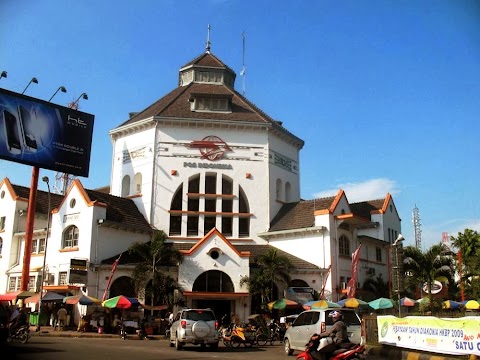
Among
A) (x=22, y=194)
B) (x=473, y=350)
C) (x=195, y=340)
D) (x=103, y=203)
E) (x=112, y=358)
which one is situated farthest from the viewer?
(x=22, y=194)

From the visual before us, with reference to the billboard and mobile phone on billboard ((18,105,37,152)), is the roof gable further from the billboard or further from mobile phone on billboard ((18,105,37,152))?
mobile phone on billboard ((18,105,37,152))

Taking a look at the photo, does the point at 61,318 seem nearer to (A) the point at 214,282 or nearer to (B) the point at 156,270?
(B) the point at 156,270

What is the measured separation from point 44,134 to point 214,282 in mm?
17912

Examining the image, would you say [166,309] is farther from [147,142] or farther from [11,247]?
[11,247]

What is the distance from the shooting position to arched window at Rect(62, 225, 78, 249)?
36944 millimetres

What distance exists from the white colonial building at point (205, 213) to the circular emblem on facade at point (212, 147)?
9 cm

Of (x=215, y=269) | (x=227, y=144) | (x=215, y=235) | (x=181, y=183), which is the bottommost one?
(x=215, y=269)

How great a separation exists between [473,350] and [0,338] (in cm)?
1565

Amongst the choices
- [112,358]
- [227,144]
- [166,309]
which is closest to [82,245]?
[166,309]

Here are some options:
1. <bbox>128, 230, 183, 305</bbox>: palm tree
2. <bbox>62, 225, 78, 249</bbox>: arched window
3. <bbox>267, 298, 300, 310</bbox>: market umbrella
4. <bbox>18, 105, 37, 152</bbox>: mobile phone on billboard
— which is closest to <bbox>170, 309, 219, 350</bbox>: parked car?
<bbox>128, 230, 183, 305</bbox>: palm tree

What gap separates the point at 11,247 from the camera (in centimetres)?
4303

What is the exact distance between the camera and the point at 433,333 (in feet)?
53.5

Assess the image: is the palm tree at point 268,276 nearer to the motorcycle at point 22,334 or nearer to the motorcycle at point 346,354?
the motorcycle at point 22,334

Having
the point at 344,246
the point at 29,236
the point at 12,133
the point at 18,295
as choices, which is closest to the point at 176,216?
the point at 29,236
